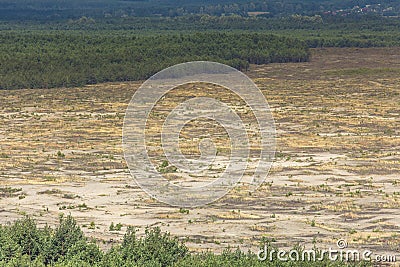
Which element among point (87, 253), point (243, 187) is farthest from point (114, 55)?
point (87, 253)

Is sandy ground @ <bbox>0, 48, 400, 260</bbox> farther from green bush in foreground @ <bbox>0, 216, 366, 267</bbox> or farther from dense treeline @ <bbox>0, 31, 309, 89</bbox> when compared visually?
dense treeline @ <bbox>0, 31, 309, 89</bbox>

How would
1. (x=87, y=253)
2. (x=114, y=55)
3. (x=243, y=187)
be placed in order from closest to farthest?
(x=87, y=253)
(x=243, y=187)
(x=114, y=55)

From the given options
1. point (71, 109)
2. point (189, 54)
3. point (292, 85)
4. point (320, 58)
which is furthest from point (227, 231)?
point (320, 58)

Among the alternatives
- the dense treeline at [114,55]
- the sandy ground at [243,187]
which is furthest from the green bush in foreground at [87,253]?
the dense treeline at [114,55]

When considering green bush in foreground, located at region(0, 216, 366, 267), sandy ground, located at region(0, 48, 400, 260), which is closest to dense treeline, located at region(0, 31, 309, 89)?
sandy ground, located at region(0, 48, 400, 260)

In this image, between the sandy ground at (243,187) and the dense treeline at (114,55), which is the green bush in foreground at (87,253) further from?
the dense treeline at (114,55)

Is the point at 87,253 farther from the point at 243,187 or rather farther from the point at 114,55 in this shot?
the point at 114,55
